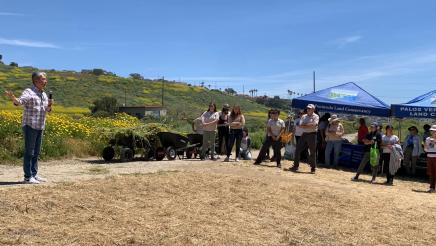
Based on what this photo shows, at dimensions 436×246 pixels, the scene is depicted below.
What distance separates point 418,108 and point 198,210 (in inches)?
400

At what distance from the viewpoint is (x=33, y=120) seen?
27.8ft

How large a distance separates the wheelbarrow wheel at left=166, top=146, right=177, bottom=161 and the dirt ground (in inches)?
104

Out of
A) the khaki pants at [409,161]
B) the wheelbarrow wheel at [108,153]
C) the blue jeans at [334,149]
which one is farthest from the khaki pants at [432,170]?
the wheelbarrow wheel at [108,153]

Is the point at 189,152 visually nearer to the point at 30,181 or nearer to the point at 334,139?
the point at 334,139

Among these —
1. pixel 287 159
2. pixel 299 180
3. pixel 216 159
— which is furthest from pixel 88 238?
pixel 287 159

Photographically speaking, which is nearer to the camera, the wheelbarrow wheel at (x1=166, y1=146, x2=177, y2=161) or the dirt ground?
the dirt ground

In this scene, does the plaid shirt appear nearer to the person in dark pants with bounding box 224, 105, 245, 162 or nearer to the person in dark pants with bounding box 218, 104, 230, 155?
the person in dark pants with bounding box 224, 105, 245, 162

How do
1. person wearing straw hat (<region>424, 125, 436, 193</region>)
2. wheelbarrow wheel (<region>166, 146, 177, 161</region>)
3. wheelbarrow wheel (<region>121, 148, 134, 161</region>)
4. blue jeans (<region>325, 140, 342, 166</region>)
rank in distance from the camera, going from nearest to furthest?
1. person wearing straw hat (<region>424, 125, 436, 193</region>)
2. wheelbarrow wheel (<region>121, 148, 134, 161</region>)
3. wheelbarrow wheel (<region>166, 146, 177, 161</region>)
4. blue jeans (<region>325, 140, 342, 166</region>)

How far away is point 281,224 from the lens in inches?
291

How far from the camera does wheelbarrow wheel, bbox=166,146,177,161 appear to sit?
1433 cm

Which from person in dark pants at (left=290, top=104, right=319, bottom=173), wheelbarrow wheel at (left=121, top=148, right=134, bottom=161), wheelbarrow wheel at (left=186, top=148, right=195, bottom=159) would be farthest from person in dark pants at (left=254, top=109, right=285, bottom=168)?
wheelbarrow wheel at (left=121, top=148, right=134, bottom=161)

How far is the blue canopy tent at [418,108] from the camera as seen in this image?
1556cm

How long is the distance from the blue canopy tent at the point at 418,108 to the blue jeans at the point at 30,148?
36.6 ft

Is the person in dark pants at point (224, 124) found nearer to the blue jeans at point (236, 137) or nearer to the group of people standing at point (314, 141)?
the group of people standing at point (314, 141)
